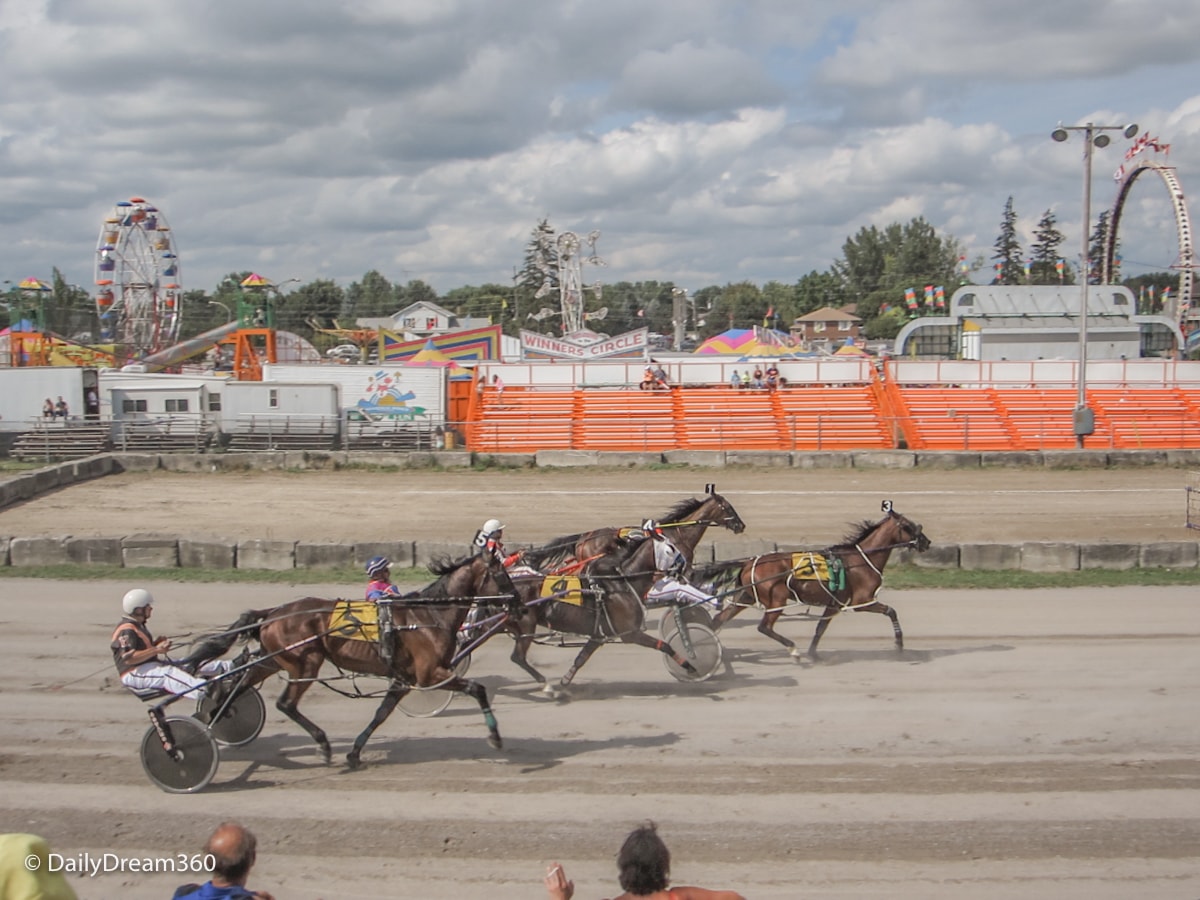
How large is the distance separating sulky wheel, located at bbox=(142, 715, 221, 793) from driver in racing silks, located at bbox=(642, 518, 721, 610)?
4.34 meters

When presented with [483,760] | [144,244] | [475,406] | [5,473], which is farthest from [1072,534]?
[144,244]

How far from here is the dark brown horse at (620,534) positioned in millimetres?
11508

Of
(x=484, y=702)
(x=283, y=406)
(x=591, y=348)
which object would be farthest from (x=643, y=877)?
(x=591, y=348)

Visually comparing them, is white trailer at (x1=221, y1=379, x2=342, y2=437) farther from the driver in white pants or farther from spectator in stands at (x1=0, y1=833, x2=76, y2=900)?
spectator in stands at (x1=0, y1=833, x2=76, y2=900)

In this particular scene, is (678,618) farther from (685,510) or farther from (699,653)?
(685,510)

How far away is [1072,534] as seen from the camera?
18.1 metres

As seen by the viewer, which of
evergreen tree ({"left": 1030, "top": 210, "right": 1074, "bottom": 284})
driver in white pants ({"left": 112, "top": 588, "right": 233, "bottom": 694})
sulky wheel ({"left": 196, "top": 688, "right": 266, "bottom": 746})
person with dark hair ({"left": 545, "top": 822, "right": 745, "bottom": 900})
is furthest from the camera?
evergreen tree ({"left": 1030, "top": 210, "right": 1074, "bottom": 284})

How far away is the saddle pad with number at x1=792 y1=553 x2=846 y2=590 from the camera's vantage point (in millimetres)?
10688

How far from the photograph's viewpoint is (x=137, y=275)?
47.1 metres

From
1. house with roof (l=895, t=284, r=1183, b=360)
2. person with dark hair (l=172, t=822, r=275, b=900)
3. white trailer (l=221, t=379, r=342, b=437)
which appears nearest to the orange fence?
white trailer (l=221, t=379, r=342, b=437)

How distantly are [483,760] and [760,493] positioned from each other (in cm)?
1514

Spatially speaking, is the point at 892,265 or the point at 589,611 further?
the point at 892,265

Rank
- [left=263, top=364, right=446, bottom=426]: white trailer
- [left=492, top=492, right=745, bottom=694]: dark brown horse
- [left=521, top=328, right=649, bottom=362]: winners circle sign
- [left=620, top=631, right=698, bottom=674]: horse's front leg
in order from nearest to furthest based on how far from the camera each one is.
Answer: [left=620, top=631, right=698, bottom=674]: horse's front leg, [left=492, top=492, right=745, bottom=694]: dark brown horse, [left=263, top=364, right=446, bottom=426]: white trailer, [left=521, top=328, right=649, bottom=362]: winners circle sign

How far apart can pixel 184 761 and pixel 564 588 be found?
12.1ft
